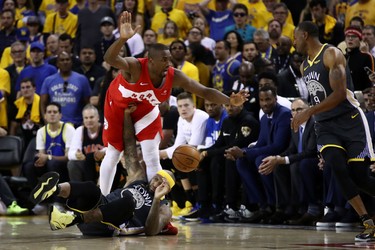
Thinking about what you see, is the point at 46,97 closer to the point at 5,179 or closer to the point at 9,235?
the point at 5,179

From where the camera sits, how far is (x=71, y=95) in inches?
564

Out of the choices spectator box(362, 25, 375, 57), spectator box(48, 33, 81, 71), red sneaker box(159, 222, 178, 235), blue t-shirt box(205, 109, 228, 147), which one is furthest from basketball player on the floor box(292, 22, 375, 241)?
spectator box(48, 33, 81, 71)

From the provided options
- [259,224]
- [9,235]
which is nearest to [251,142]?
[259,224]

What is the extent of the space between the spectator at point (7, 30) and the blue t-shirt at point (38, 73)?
82.5 inches

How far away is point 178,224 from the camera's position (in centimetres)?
1091

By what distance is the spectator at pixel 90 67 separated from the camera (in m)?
15.0

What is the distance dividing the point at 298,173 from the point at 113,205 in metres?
3.52

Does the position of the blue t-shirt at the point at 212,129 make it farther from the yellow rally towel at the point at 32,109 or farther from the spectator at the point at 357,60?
the yellow rally towel at the point at 32,109

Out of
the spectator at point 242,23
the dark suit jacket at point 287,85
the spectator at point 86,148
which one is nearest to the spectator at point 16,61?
the spectator at point 86,148

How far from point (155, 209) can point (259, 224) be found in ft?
10.1

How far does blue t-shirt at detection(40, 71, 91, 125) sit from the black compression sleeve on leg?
663cm

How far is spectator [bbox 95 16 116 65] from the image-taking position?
51.2ft

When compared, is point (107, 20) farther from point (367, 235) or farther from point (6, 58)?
point (367, 235)

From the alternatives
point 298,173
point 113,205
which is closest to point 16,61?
point 298,173
